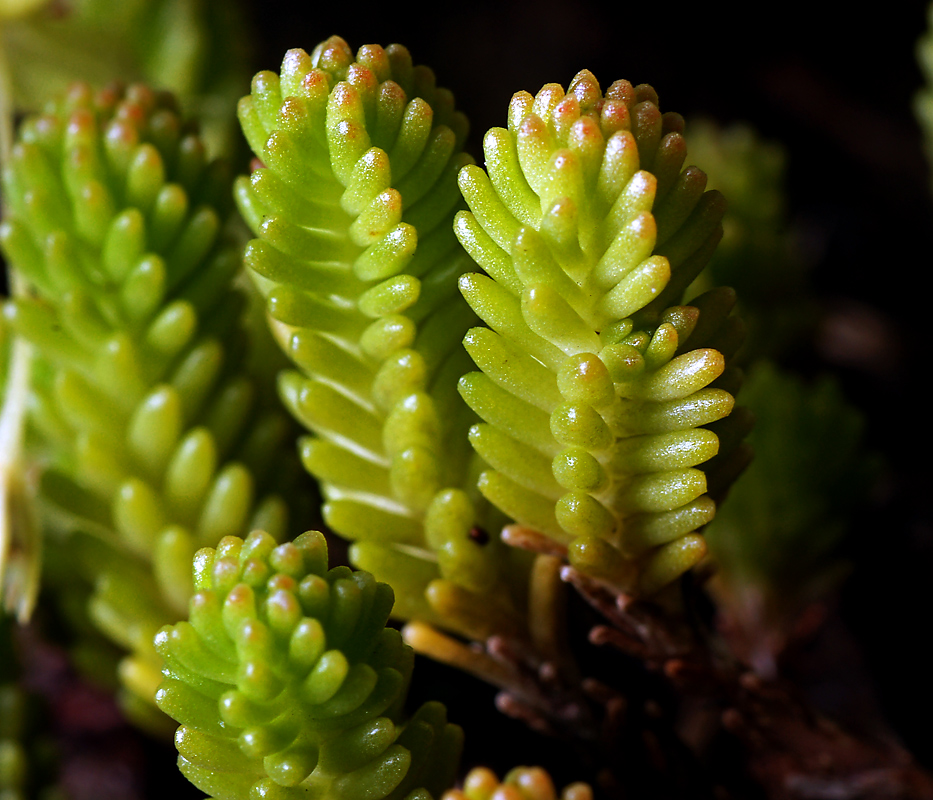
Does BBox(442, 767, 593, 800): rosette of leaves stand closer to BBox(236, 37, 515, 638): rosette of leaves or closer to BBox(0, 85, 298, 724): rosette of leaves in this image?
BBox(236, 37, 515, 638): rosette of leaves

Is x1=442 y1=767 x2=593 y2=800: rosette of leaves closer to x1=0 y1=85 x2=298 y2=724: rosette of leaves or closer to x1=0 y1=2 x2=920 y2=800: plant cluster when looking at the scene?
x1=0 y1=2 x2=920 y2=800: plant cluster

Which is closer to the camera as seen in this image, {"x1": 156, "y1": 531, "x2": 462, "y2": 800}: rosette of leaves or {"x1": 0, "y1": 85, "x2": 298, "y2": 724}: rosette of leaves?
{"x1": 156, "y1": 531, "x2": 462, "y2": 800}: rosette of leaves

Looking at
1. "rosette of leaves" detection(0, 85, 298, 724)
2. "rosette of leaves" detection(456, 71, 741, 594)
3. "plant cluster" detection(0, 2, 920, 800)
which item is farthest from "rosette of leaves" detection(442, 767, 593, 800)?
"rosette of leaves" detection(0, 85, 298, 724)

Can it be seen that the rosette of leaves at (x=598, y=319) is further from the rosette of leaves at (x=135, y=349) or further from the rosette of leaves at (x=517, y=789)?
the rosette of leaves at (x=135, y=349)

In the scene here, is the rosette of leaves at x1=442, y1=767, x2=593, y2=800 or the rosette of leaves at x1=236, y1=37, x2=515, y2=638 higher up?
the rosette of leaves at x1=236, y1=37, x2=515, y2=638

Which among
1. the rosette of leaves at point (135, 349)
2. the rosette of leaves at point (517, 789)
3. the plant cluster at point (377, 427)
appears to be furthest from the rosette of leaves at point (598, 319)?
the rosette of leaves at point (135, 349)

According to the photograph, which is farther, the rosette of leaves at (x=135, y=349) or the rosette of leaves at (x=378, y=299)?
the rosette of leaves at (x=135, y=349)
